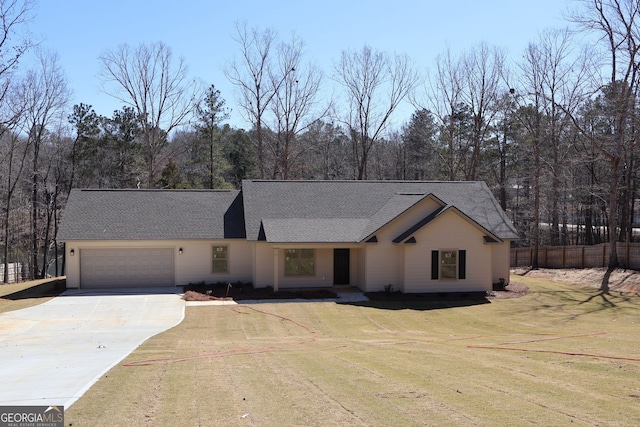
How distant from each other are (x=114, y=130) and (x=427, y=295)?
3133 centimetres

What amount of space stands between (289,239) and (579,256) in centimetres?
1784

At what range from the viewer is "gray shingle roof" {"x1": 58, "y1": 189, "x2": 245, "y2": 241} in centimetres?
2422

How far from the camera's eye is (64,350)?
1268cm

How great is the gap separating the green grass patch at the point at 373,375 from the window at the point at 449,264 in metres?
4.76

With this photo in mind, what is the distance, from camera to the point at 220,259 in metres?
25.0

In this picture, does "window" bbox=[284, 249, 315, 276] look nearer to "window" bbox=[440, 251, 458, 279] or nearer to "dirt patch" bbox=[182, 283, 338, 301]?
"dirt patch" bbox=[182, 283, 338, 301]

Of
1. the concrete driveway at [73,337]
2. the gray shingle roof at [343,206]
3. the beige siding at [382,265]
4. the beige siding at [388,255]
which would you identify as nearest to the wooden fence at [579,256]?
Result: the gray shingle roof at [343,206]

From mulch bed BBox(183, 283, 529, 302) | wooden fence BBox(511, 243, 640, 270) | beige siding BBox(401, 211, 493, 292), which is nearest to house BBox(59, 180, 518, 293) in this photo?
beige siding BBox(401, 211, 493, 292)

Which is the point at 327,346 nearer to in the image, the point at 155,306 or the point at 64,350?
the point at 64,350

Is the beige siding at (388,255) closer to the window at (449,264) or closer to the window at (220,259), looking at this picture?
the window at (449,264)

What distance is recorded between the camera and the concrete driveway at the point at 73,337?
857cm

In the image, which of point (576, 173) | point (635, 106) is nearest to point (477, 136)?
point (635, 106)

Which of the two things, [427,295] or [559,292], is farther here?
[559,292]

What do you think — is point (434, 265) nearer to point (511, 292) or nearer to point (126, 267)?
point (511, 292)
